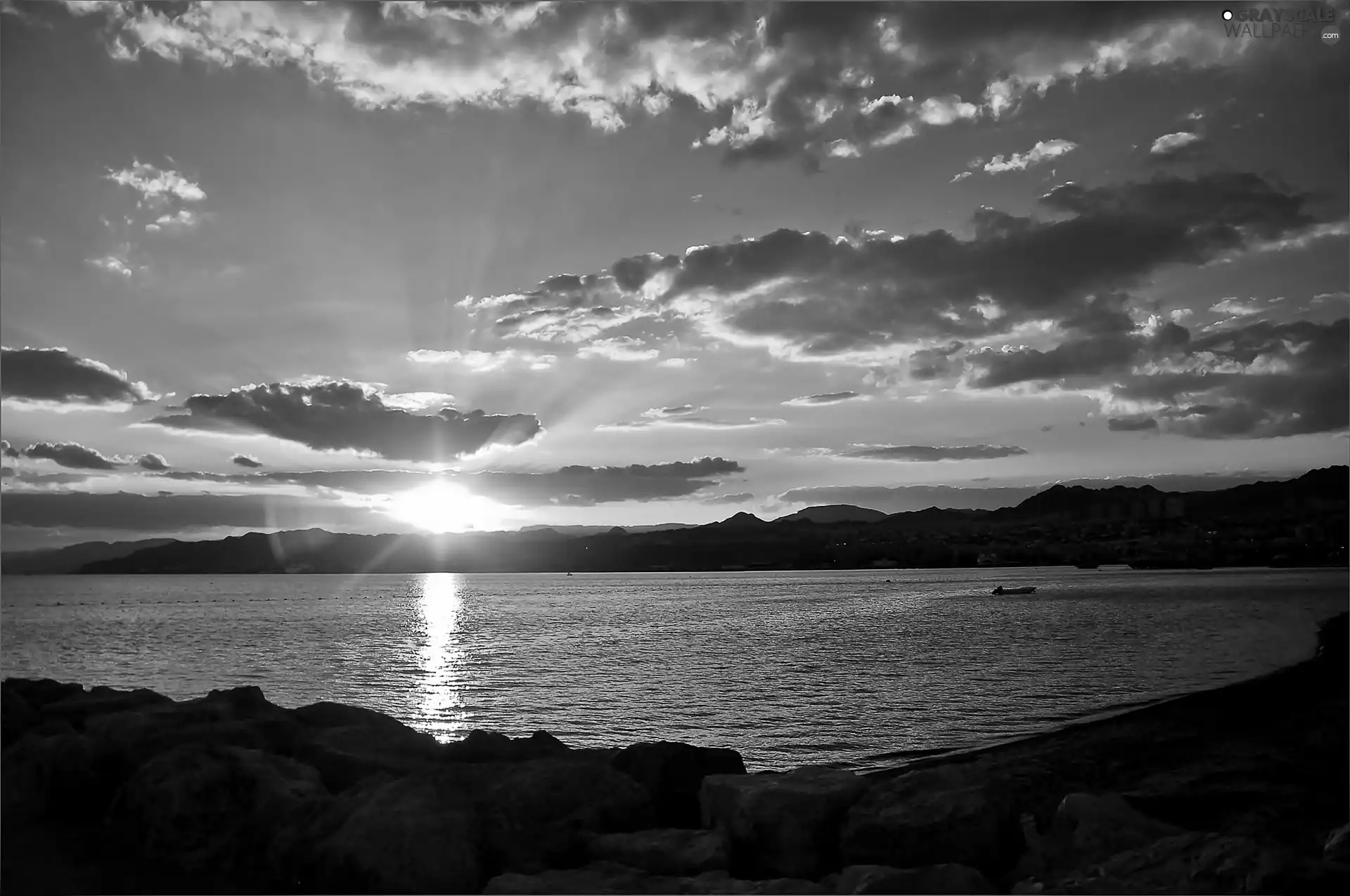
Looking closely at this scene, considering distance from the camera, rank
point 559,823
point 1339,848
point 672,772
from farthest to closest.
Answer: point 672,772
point 559,823
point 1339,848

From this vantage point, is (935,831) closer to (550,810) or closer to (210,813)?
(550,810)

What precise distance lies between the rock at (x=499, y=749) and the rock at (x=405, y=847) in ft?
14.5

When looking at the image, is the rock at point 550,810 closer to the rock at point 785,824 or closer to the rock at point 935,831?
the rock at point 785,824

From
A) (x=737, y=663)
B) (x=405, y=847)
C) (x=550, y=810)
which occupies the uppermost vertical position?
(x=405, y=847)

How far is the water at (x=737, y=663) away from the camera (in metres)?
27.9

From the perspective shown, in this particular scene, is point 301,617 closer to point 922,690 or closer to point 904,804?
point 922,690

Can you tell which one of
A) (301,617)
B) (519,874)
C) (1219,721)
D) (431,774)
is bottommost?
(301,617)

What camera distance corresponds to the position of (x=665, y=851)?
9.68 m

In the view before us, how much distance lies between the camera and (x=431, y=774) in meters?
10.7

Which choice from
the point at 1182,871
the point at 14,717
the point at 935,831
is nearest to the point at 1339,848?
the point at 1182,871

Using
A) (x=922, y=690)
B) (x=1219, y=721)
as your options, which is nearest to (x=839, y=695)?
(x=922, y=690)

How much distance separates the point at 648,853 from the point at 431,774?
3021mm

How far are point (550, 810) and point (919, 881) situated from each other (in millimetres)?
4788

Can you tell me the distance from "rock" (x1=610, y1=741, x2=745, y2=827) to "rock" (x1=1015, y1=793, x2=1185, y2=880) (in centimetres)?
451
